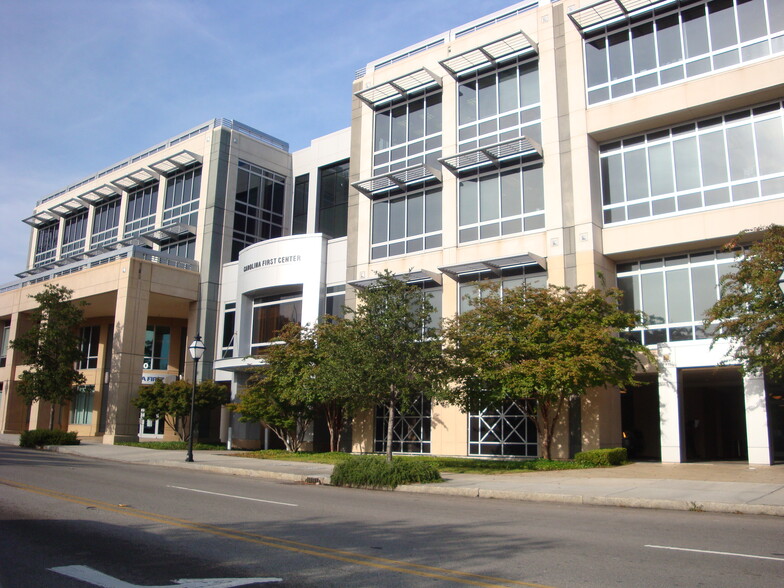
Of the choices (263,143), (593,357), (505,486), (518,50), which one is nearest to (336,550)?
(505,486)

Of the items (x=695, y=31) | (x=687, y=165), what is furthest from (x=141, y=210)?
(x=695, y=31)

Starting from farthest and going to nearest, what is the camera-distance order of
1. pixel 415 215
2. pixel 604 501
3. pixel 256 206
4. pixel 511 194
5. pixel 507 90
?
pixel 256 206 → pixel 415 215 → pixel 507 90 → pixel 511 194 → pixel 604 501

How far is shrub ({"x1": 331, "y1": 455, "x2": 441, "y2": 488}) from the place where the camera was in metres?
16.3

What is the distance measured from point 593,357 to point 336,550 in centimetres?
1361

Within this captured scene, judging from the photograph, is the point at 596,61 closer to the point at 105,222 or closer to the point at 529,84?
the point at 529,84

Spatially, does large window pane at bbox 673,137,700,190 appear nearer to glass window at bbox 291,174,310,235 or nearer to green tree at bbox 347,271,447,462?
green tree at bbox 347,271,447,462

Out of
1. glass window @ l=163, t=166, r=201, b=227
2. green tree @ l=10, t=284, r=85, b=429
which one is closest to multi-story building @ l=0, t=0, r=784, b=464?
glass window @ l=163, t=166, r=201, b=227

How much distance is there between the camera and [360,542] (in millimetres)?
8383

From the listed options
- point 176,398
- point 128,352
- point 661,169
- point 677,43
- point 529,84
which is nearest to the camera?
point 677,43

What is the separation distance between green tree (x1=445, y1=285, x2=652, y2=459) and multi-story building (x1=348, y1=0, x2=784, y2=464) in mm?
2357

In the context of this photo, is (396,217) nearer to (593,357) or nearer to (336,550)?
(593,357)

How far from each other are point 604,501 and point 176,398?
24.8 metres

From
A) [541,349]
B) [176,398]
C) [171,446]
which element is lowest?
[171,446]

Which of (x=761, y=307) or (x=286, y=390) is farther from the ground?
(x=761, y=307)
